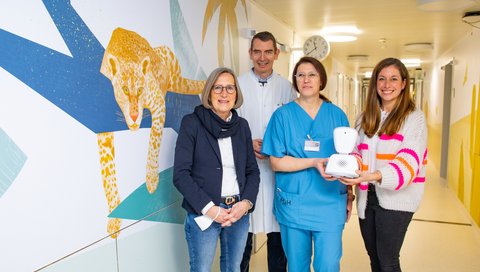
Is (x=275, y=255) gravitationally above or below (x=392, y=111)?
below

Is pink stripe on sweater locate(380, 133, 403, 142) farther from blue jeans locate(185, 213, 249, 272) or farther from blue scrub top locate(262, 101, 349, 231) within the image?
blue jeans locate(185, 213, 249, 272)

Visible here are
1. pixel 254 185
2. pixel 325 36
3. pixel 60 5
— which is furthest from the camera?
pixel 325 36

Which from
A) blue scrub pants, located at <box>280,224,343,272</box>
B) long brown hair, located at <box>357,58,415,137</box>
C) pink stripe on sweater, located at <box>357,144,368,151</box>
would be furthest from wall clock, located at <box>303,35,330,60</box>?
blue scrub pants, located at <box>280,224,343,272</box>

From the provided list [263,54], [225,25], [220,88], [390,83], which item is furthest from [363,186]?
[225,25]

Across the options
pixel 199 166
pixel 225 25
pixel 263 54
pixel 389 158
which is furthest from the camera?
pixel 225 25

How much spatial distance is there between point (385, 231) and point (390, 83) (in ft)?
2.50

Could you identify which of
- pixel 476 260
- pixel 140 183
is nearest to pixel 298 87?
pixel 140 183

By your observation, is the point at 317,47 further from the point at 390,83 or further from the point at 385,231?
the point at 385,231

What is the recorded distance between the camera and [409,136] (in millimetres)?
1983

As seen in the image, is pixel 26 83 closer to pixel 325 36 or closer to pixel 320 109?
pixel 320 109

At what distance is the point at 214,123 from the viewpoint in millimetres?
1874

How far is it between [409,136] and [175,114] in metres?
1.27

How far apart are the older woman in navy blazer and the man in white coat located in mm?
579

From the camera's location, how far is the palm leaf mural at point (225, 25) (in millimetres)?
2818
